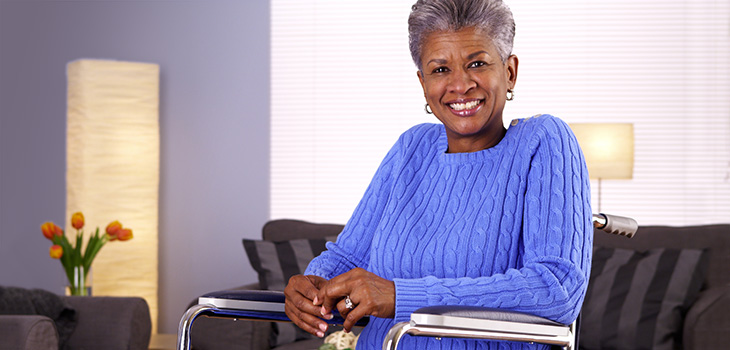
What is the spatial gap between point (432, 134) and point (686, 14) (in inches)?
132

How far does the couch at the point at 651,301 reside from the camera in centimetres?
273

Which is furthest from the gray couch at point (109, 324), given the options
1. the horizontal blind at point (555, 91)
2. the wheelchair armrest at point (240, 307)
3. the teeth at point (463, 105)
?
the horizontal blind at point (555, 91)

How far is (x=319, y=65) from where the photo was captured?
15.9 feet

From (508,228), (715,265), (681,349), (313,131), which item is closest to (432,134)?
(508,228)

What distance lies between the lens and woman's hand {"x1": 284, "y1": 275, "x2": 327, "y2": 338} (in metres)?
1.40

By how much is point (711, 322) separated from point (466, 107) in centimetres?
171

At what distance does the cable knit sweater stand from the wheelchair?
0.17ft

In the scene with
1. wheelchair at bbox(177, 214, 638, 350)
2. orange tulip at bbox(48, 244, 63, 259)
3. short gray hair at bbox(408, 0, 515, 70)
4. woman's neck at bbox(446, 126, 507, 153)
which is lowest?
orange tulip at bbox(48, 244, 63, 259)

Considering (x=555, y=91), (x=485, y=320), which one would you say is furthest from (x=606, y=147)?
(x=485, y=320)

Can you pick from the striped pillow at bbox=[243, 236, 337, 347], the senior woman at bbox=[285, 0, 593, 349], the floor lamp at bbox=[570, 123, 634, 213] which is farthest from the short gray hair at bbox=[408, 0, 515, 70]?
the floor lamp at bbox=[570, 123, 634, 213]

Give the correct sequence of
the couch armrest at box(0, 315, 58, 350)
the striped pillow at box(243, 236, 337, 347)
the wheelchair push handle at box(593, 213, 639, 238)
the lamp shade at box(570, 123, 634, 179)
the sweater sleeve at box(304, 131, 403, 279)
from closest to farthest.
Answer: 1. the wheelchair push handle at box(593, 213, 639, 238)
2. the sweater sleeve at box(304, 131, 403, 279)
3. the couch armrest at box(0, 315, 58, 350)
4. the striped pillow at box(243, 236, 337, 347)
5. the lamp shade at box(570, 123, 634, 179)

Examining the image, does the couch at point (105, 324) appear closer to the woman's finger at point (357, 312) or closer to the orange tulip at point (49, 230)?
the orange tulip at point (49, 230)

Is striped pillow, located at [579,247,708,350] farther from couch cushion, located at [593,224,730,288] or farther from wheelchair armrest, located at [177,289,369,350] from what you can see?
wheelchair armrest, located at [177,289,369,350]

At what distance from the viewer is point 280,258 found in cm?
338
